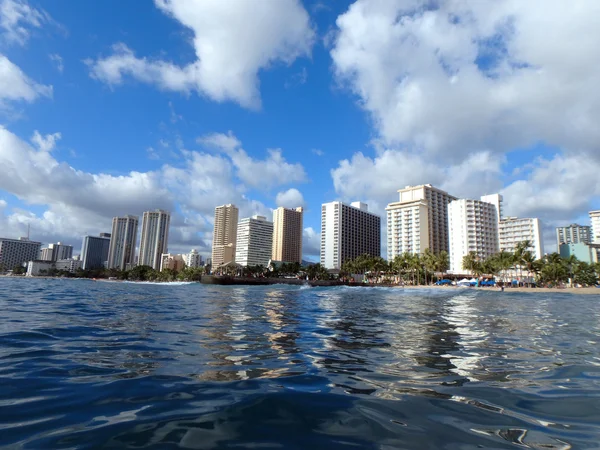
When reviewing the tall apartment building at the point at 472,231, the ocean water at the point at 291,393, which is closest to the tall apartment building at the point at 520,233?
the tall apartment building at the point at 472,231

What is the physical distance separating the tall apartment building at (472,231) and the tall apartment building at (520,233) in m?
3.86

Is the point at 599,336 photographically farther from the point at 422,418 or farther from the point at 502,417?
the point at 422,418

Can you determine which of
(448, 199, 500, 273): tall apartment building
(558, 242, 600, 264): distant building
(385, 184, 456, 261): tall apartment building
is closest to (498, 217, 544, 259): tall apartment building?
(448, 199, 500, 273): tall apartment building

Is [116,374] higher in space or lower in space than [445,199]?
lower

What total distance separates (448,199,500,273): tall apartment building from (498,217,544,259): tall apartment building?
152 inches

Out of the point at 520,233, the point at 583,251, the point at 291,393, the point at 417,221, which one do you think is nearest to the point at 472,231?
the point at 520,233

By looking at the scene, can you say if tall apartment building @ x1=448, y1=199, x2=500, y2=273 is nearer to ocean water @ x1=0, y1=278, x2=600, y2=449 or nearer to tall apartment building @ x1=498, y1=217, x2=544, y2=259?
tall apartment building @ x1=498, y1=217, x2=544, y2=259

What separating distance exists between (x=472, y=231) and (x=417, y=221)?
80.4ft

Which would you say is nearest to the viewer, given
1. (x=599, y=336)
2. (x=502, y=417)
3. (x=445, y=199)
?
(x=502, y=417)

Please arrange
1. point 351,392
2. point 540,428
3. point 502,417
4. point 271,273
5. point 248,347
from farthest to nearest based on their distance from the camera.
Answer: point 271,273
point 248,347
point 351,392
point 502,417
point 540,428

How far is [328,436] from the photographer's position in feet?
12.4

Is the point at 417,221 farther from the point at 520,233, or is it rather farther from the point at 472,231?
the point at 520,233

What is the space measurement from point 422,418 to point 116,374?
16.1 feet

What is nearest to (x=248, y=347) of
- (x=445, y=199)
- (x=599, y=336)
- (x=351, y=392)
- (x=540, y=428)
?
(x=351, y=392)
